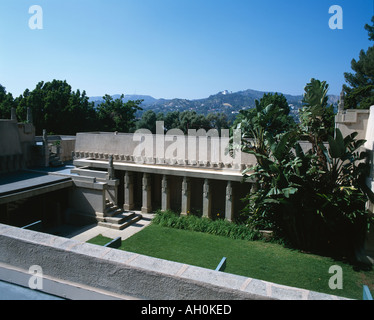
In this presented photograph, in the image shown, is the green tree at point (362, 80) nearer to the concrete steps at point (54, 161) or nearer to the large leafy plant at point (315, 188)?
the large leafy plant at point (315, 188)

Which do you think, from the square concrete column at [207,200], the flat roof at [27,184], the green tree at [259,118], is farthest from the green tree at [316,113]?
the flat roof at [27,184]

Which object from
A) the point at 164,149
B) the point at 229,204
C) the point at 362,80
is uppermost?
the point at 362,80

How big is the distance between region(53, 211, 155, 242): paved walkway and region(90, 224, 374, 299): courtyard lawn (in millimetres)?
591

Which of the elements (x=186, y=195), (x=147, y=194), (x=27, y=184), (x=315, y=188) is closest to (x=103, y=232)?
(x=147, y=194)

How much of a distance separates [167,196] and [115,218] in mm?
3538

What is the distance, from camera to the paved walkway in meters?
16.5

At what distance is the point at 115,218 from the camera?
1817cm

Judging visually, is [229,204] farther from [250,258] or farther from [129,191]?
[129,191]

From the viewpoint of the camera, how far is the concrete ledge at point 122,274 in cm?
328

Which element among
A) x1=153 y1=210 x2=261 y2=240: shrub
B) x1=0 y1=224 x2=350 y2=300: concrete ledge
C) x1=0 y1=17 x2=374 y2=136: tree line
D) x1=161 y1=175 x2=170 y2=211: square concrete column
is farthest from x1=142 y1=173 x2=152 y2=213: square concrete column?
x1=0 y1=17 x2=374 y2=136: tree line

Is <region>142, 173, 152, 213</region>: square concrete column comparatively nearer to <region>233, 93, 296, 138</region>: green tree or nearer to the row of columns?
the row of columns

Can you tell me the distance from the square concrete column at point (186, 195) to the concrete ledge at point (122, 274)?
1431 centimetres
